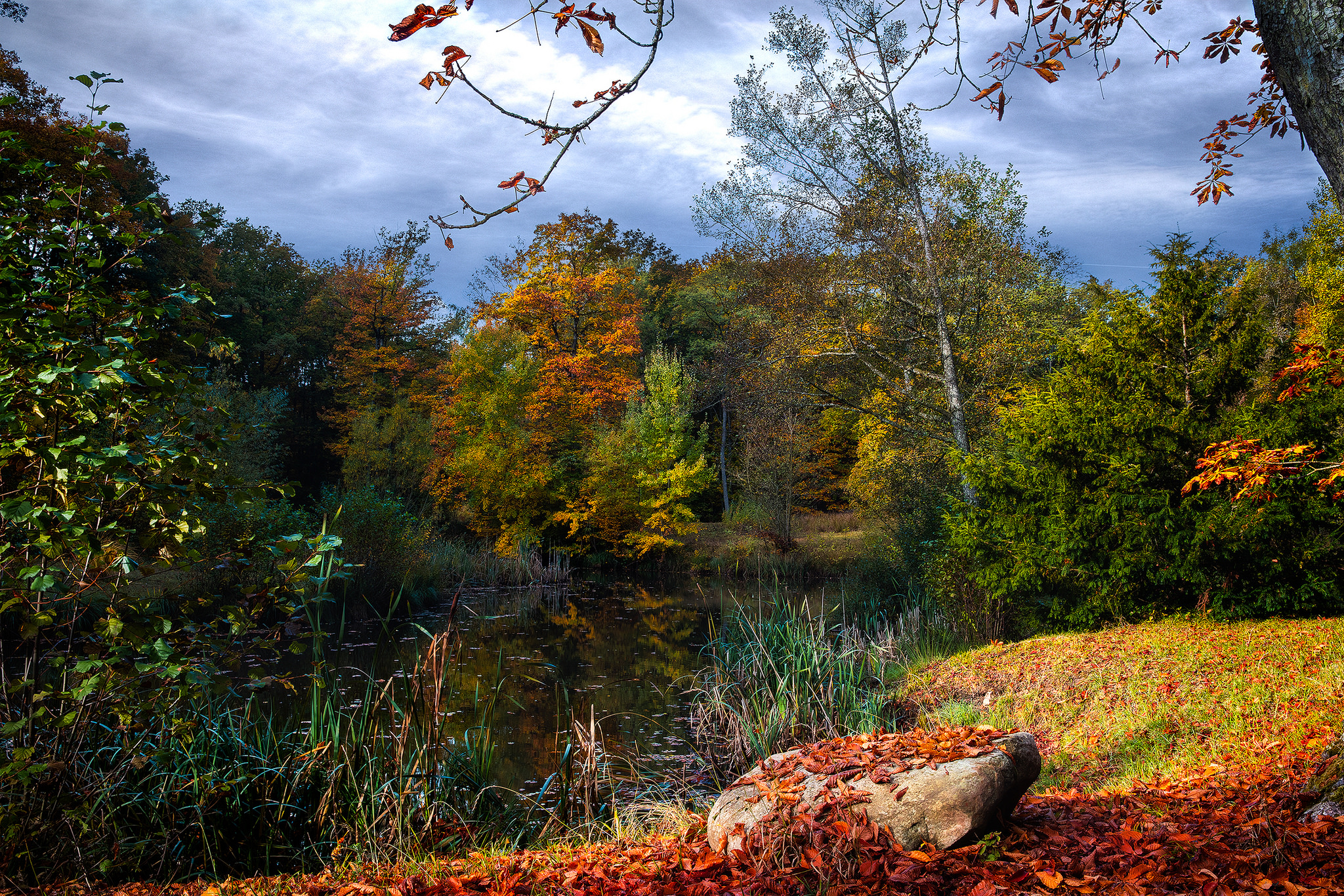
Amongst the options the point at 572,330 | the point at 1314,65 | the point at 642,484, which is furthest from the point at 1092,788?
the point at 572,330

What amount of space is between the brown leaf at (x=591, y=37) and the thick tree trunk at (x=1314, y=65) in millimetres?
2030

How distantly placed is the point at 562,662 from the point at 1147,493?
713cm

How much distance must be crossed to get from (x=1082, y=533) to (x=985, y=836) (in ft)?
20.9

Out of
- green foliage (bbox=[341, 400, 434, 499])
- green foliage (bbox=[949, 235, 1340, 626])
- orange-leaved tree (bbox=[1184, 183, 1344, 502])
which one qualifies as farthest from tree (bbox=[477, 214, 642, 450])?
orange-leaved tree (bbox=[1184, 183, 1344, 502])

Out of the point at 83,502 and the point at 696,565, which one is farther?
the point at 696,565

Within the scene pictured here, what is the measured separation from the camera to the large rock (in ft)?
8.79

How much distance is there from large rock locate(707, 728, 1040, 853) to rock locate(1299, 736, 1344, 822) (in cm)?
97

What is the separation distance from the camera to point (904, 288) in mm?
12445

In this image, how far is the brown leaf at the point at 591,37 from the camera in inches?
88.7

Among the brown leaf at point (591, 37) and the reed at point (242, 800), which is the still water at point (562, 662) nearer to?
the reed at point (242, 800)

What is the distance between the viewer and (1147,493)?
7.82 meters

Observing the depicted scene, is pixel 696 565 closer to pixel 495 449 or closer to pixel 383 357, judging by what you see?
pixel 495 449

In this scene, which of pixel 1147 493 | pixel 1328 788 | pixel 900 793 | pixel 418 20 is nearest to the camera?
pixel 418 20

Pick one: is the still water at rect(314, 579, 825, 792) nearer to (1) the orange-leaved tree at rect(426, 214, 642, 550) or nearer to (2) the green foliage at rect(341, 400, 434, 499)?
(1) the orange-leaved tree at rect(426, 214, 642, 550)
